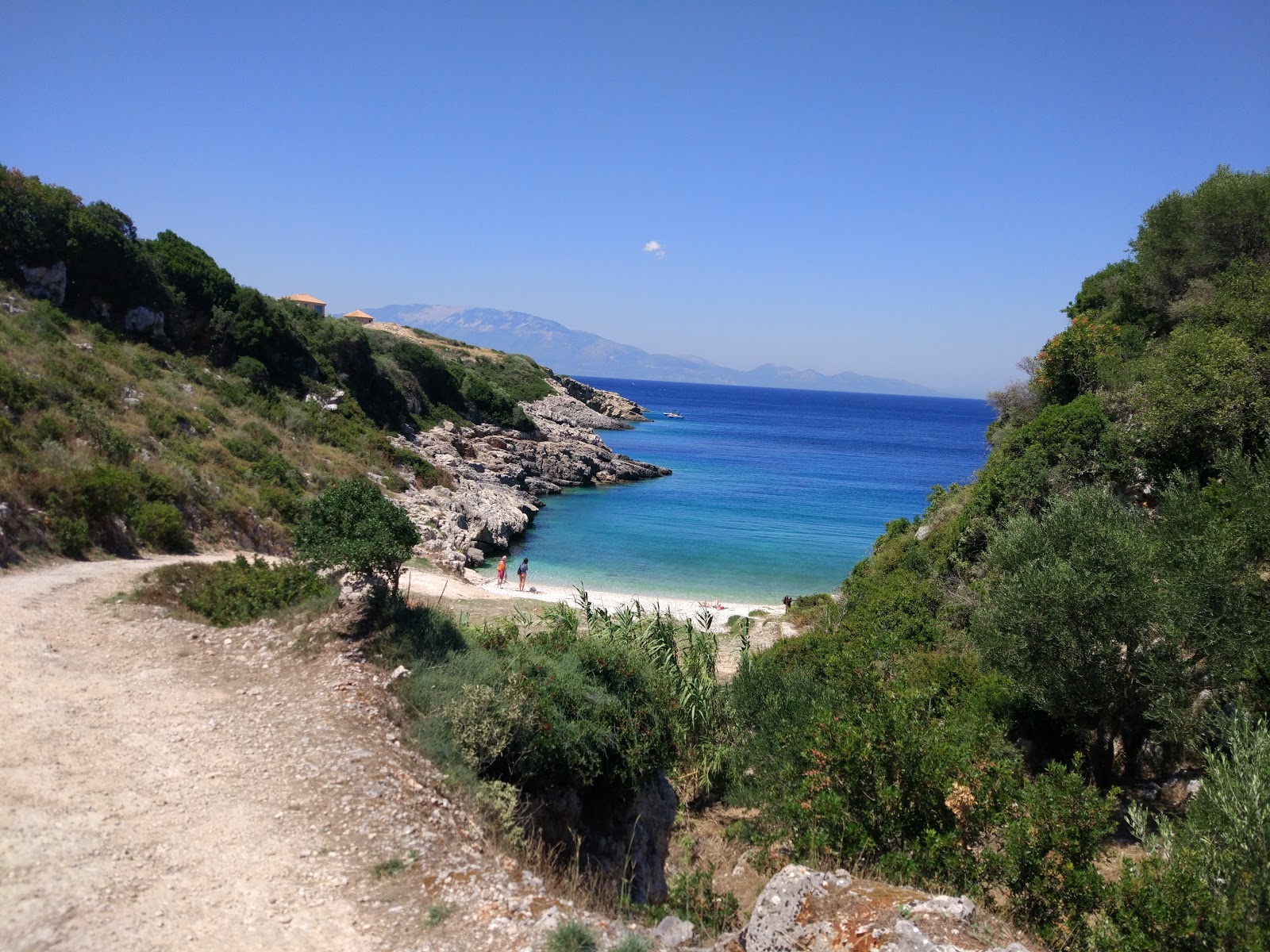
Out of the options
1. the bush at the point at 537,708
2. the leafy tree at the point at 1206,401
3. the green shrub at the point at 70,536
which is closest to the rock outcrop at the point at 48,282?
the green shrub at the point at 70,536

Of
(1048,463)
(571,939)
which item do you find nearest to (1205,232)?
(1048,463)

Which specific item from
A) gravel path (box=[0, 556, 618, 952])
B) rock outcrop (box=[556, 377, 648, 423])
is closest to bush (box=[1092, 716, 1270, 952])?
gravel path (box=[0, 556, 618, 952])

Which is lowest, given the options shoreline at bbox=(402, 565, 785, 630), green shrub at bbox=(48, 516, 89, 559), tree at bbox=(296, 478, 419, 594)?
shoreline at bbox=(402, 565, 785, 630)

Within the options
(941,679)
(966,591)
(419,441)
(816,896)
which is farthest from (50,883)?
(419,441)

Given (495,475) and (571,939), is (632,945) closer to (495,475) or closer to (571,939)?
(571,939)

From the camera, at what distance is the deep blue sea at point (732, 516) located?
35562mm

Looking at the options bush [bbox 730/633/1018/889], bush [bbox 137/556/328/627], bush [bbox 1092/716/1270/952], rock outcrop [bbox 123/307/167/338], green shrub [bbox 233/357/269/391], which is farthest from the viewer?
green shrub [bbox 233/357/269/391]

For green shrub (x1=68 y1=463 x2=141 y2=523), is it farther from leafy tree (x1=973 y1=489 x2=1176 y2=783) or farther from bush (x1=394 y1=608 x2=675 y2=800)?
leafy tree (x1=973 y1=489 x2=1176 y2=783)

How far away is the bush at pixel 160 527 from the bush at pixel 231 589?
14.5 ft

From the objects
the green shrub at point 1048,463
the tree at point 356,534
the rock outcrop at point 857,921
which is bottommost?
the rock outcrop at point 857,921

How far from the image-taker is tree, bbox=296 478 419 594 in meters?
11.7

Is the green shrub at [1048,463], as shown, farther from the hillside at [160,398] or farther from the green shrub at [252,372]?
the green shrub at [252,372]

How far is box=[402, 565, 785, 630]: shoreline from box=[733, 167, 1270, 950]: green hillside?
542 centimetres

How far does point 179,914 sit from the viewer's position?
6.29 metres
